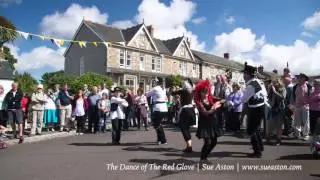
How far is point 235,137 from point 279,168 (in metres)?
4.96

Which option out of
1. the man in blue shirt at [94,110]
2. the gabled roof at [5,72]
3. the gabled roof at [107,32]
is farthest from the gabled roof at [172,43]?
the man in blue shirt at [94,110]

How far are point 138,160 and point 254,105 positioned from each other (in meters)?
2.87

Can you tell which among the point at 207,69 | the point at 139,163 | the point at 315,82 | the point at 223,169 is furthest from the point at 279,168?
the point at 207,69

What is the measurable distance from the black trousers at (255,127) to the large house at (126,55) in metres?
30.8

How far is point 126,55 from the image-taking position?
41281 mm

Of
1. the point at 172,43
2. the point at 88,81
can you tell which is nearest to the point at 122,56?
the point at 88,81

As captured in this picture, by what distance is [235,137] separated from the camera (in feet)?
39.6

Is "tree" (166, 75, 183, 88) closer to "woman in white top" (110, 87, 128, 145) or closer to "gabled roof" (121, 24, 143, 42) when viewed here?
"gabled roof" (121, 24, 143, 42)

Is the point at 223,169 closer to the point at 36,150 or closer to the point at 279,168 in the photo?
the point at 279,168

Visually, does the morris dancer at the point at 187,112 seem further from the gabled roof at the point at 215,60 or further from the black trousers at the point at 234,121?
the gabled roof at the point at 215,60

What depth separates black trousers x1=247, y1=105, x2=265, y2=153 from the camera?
319 inches

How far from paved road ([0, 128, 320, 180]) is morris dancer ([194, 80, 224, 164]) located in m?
0.41

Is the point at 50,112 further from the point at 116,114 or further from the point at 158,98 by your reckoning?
the point at 158,98

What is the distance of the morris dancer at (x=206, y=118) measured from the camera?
7.45 m
